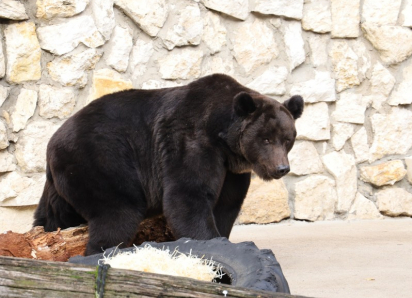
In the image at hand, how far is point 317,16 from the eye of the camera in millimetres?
7688

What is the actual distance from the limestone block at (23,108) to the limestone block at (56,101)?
0.27 feet

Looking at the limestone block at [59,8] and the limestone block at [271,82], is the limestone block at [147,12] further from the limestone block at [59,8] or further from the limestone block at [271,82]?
the limestone block at [271,82]

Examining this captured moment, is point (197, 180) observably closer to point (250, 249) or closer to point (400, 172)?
point (250, 249)

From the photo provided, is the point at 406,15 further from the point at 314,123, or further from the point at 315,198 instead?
the point at 315,198

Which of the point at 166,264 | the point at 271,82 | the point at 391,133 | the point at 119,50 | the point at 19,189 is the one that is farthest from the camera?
the point at 391,133

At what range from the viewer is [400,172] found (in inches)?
308

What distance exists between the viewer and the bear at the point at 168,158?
16.0 feet

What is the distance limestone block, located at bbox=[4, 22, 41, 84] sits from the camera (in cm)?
658

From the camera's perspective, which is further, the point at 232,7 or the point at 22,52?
the point at 232,7

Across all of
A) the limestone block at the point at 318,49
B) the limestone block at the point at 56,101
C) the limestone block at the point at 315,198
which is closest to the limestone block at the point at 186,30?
the limestone block at the point at 56,101

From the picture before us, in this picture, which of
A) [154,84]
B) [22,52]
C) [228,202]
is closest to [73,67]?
[22,52]

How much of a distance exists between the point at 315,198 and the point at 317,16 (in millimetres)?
2106

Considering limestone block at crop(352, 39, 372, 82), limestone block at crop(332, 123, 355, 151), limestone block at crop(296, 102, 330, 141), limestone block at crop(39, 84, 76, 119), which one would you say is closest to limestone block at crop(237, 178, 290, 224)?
limestone block at crop(296, 102, 330, 141)

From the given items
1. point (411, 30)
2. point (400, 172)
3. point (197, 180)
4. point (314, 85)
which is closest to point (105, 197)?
point (197, 180)
